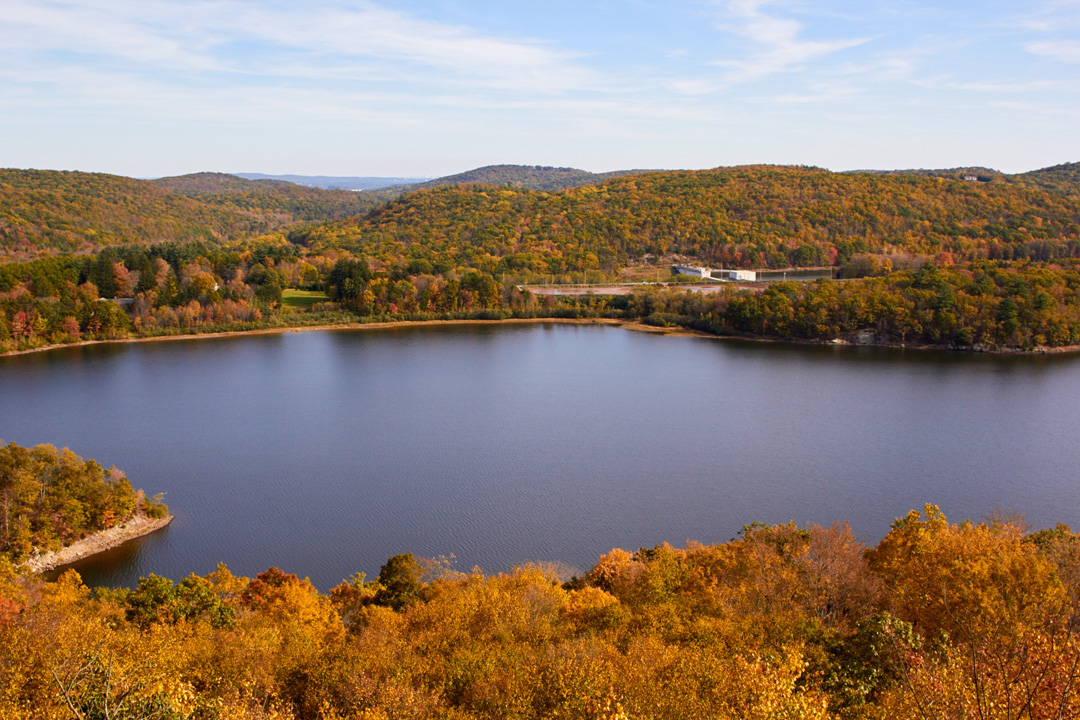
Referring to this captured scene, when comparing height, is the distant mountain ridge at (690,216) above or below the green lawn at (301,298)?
above

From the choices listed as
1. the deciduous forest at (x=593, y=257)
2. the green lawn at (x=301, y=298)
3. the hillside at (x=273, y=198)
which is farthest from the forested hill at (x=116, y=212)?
the green lawn at (x=301, y=298)

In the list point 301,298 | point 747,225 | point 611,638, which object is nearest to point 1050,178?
point 747,225

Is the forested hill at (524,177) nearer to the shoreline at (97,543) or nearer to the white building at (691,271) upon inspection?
the white building at (691,271)

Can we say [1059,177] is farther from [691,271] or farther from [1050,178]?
[691,271]

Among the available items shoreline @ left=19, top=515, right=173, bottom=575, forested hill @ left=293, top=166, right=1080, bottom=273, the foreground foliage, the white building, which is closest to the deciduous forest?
forested hill @ left=293, top=166, right=1080, bottom=273

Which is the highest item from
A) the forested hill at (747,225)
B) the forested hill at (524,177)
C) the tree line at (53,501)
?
the forested hill at (524,177)

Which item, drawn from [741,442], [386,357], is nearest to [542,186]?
[386,357]

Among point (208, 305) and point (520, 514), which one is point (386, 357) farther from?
point (520, 514)
